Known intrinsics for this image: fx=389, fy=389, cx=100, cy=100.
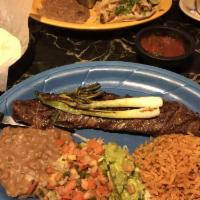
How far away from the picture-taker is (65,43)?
3258 mm

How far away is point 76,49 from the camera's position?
3205 millimetres

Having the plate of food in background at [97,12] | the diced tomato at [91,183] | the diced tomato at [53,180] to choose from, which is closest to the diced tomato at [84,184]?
the diced tomato at [91,183]

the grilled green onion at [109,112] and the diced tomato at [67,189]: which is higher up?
the grilled green onion at [109,112]

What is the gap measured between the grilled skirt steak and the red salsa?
60cm

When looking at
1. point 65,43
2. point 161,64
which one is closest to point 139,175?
point 161,64

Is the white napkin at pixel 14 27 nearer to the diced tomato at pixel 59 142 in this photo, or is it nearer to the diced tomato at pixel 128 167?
the diced tomato at pixel 59 142

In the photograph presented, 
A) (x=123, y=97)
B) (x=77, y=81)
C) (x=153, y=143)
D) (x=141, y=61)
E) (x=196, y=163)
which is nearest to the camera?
(x=196, y=163)

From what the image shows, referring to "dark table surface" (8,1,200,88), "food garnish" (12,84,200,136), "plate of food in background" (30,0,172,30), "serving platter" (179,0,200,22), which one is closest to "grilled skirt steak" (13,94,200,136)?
"food garnish" (12,84,200,136)

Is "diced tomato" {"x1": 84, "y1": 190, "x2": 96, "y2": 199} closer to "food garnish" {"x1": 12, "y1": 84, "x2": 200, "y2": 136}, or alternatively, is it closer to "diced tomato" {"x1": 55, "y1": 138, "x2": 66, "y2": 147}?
"diced tomato" {"x1": 55, "y1": 138, "x2": 66, "y2": 147}

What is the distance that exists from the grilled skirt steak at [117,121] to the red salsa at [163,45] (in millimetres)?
596

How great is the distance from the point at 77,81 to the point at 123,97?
367 millimetres

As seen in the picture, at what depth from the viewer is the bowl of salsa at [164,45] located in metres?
2.76

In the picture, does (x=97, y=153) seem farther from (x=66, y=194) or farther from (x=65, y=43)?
(x=65, y=43)

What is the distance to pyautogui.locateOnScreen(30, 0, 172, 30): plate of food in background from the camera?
125 inches
